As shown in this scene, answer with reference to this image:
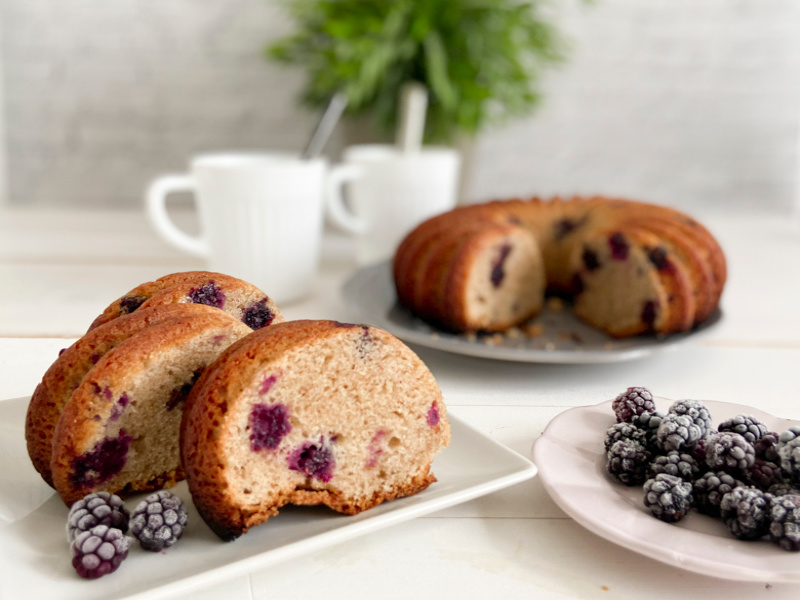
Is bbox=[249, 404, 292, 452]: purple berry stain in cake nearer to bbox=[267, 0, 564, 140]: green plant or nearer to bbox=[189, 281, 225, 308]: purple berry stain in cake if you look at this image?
bbox=[189, 281, 225, 308]: purple berry stain in cake

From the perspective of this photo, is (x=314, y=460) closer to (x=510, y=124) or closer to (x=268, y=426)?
(x=268, y=426)

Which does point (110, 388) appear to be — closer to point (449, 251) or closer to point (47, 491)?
point (47, 491)

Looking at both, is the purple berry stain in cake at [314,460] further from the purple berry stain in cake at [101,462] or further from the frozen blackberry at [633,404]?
the frozen blackberry at [633,404]

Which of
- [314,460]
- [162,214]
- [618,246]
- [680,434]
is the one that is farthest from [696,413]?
[162,214]

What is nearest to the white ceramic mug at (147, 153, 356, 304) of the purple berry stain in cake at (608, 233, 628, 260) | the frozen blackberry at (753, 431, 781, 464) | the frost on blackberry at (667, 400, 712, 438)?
the purple berry stain in cake at (608, 233, 628, 260)

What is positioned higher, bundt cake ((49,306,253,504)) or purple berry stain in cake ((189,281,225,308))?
purple berry stain in cake ((189,281,225,308))

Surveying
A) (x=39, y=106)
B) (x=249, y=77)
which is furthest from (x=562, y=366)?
(x=39, y=106)

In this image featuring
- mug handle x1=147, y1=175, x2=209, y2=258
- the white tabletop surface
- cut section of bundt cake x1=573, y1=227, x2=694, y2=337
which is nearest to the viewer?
Answer: the white tabletop surface
